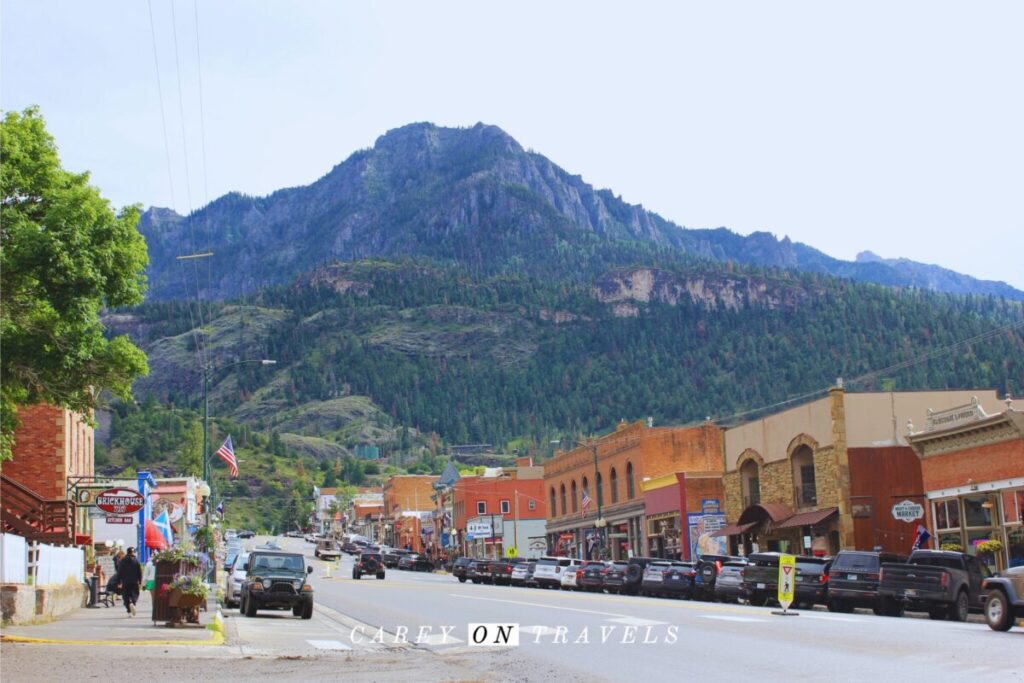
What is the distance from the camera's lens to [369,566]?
230 ft

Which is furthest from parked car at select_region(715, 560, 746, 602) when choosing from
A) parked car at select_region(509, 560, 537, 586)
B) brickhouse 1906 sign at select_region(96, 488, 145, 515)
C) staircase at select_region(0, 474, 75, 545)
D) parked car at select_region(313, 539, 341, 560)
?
parked car at select_region(313, 539, 341, 560)

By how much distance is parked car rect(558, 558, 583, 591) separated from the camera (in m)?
56.0

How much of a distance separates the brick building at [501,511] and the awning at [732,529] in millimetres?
43355

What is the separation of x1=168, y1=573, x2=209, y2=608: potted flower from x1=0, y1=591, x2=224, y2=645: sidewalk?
0.53 metres

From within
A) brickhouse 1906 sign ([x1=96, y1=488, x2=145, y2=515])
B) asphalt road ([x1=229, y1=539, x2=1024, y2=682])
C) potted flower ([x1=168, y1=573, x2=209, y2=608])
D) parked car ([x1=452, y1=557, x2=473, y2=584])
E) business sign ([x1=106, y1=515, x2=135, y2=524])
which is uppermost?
brickhouse 1906 sign ([x1=96, y1=488, x2=145, y2=515])

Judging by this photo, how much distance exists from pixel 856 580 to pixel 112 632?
768 inches

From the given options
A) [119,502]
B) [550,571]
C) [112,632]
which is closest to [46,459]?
[119,502]

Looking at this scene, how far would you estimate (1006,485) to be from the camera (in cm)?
3919

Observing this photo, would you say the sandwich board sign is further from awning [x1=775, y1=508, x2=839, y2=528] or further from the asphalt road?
awning [x1=775, y1=508, x2=839, y2=528]

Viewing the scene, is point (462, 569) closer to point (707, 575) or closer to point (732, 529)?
point (732, 529)

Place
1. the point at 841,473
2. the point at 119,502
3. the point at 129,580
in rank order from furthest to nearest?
the point at 841,473
the point at 119,502
the point at 129,580

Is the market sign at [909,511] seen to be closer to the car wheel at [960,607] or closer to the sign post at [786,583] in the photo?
the car wheel at [960,607]

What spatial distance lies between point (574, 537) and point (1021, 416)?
53.0m

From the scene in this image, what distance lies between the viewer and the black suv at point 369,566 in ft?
229
